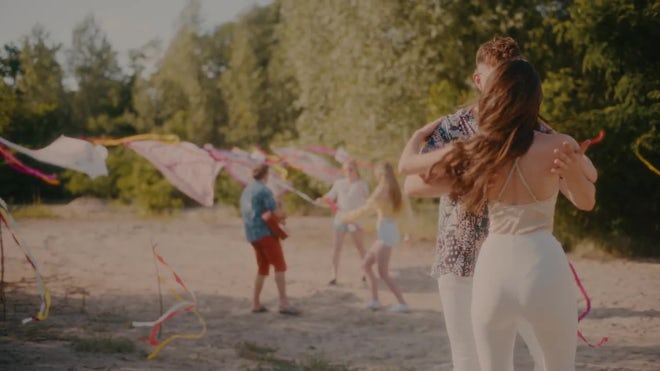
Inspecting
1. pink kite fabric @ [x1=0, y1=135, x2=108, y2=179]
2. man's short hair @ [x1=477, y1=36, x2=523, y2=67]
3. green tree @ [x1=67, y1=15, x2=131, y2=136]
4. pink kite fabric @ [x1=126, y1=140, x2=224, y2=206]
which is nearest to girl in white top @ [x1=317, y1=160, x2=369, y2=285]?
pink kite fabric @ [x1=126, y1=140, x2=224, y2=206]

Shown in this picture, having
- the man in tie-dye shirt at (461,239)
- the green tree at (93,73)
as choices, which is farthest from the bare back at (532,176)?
the green tree at (93,73)

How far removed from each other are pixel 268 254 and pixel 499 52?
567cm

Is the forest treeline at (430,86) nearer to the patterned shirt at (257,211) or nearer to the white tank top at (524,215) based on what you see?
the patterned shirt at (257,211)

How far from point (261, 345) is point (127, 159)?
2016cm

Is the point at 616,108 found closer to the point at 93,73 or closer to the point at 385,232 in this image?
the point at 385,232

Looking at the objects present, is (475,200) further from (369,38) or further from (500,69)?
(369,38)

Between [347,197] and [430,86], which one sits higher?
[430,86]

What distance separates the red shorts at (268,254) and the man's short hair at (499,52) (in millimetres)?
5507

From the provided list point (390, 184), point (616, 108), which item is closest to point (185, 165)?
point (390, 184)

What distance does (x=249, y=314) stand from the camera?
8.00 meters

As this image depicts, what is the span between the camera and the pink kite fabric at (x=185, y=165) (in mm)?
8336

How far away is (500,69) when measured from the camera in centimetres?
242

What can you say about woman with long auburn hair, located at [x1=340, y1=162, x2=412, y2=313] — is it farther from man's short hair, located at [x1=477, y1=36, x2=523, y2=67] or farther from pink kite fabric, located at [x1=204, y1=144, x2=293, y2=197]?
man's short hair, located at [x1=477, y1=36, x2=523, y2=67]

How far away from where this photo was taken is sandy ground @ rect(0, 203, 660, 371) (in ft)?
18.8
